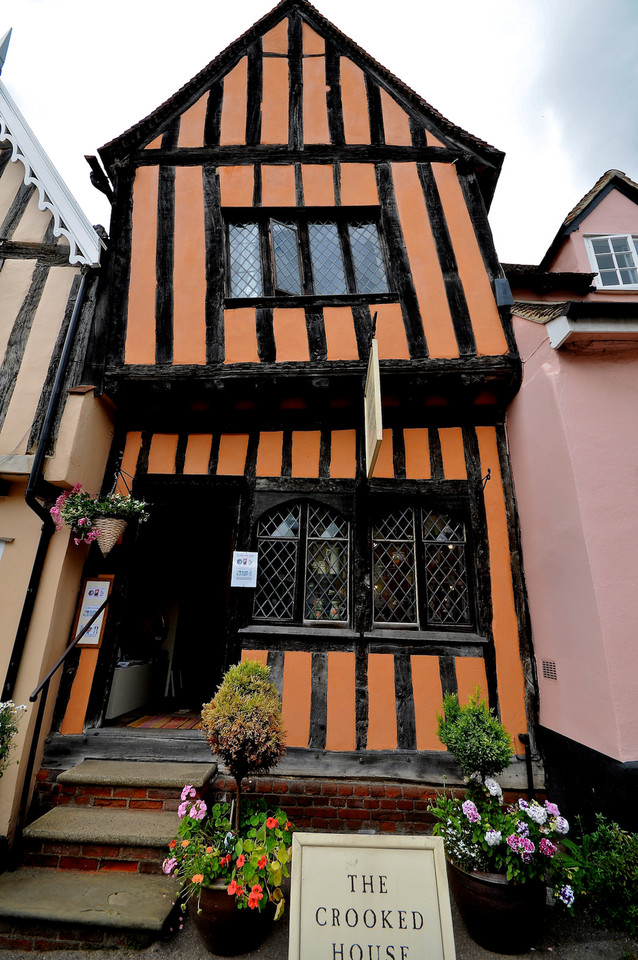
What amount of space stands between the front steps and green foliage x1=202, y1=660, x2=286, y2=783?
1067 mm

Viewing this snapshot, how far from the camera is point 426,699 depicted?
429 cm

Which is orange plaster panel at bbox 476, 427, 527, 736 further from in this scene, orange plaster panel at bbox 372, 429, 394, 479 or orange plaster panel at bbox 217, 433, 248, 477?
orange plaster panel at bbox 217, 433, 248, 477

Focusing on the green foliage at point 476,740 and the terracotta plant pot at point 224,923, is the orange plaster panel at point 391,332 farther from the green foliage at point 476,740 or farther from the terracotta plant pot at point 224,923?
the terracotta plant pot at point 224,923

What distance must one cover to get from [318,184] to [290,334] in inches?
86.0

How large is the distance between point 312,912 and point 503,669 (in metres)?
2.83

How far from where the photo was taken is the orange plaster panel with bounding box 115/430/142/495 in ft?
16.6

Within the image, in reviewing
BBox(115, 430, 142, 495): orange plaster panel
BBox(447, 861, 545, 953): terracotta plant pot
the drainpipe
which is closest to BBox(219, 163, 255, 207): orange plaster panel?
the drainpipe

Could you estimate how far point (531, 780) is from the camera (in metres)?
4.00

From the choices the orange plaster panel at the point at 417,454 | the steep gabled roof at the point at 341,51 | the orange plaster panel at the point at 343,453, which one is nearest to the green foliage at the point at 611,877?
the orange plaster panel at the point at 417,454

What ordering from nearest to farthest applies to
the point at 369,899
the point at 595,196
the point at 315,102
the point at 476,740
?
1. the point at 369,899
2. the point at 476,740
3. the point at 315,102
4. the point at 595,196

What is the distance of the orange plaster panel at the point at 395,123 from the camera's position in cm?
586

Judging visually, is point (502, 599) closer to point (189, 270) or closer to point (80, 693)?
point (80, 693)

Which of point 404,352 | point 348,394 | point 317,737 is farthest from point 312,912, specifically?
point 404,352

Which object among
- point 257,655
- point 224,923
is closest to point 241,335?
point 257,655
